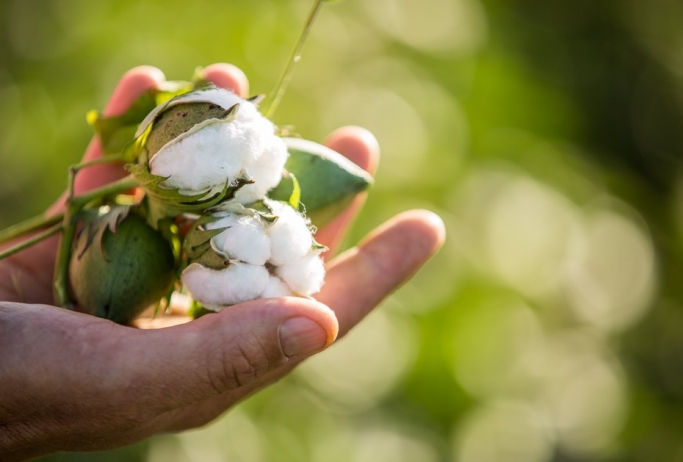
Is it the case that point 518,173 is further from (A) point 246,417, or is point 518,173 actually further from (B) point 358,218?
(A) point 246,417

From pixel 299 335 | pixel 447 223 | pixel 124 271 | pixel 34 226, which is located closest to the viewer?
pixel 299 335

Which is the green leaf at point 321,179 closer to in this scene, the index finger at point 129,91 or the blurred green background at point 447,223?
Result: the index finger at point 129,91

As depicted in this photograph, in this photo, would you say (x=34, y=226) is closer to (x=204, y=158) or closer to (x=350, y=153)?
(x=204, y=158)

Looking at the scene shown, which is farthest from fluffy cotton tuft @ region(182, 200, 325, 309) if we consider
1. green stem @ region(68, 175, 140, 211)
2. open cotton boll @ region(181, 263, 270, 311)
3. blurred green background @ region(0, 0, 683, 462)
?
blurred green background @ region(0, 0, 683, 462)

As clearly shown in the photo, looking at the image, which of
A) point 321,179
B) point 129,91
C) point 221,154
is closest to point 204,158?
point 221,154

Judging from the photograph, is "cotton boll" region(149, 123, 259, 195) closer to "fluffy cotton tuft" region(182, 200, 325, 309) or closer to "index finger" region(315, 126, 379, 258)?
"fluffy cotton tuft" region(182, 200, 325, 309)

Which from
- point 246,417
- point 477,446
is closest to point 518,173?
point 477,446

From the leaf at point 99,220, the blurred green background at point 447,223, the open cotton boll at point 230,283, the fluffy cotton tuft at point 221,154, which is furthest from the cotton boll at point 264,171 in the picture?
the blurred green background at point 447,223
